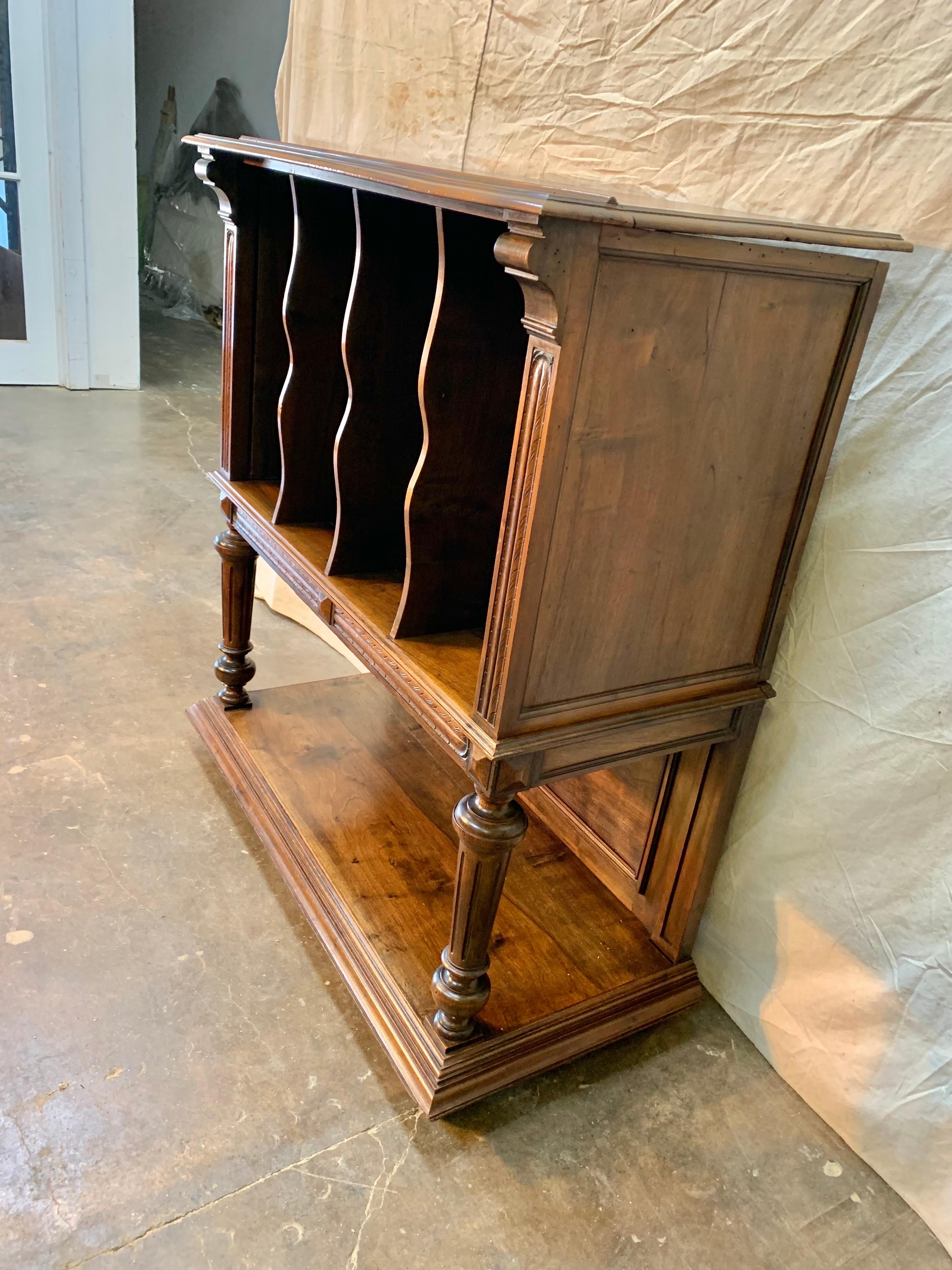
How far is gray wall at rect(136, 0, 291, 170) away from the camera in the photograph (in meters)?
6.22

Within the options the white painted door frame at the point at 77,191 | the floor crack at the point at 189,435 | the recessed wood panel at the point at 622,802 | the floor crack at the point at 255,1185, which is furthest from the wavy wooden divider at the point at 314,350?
the white painted door frame at the point at 77,191

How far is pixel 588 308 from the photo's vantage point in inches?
37.4

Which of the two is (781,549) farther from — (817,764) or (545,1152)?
(545,1152)

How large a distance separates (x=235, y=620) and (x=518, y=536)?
1208 millimetres

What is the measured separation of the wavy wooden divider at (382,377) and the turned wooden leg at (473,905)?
1.63 feet

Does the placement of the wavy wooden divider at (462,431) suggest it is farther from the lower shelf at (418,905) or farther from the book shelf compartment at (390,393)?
the lower shelf at (418,905)

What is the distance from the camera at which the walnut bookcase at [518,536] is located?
102cm

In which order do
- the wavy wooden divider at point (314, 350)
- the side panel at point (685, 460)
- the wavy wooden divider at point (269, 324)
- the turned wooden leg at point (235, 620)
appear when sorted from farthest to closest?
the turned wooden leg at point (235, 620) < the wavy wooden divider at point (269, 324) < the wavy wooden divider at point (314, 350) < the side panel at point (685, 460)

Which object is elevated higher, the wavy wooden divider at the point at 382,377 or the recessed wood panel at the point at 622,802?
the wavy wooden divider at the point at 382,377

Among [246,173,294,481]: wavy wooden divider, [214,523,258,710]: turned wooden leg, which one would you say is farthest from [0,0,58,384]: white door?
[246,173,294,481]: wavy wooden divider

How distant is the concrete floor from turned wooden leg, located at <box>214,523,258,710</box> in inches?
7.9

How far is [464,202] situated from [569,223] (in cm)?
14

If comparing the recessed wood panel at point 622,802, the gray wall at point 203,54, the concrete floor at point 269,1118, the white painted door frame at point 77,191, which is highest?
the gray wall at point 203,54

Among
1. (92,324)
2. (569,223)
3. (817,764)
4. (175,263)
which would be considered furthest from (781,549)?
(175,263)
